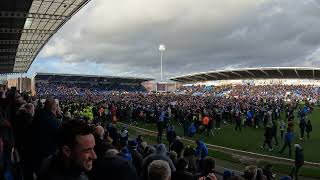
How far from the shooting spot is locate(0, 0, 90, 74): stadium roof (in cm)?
2362

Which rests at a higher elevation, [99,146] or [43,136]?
[43,136]

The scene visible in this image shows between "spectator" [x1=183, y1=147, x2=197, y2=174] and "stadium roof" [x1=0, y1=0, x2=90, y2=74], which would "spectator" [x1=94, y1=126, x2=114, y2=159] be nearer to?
"spectator" [x1=183, y1=147, x2=197, y2=174]

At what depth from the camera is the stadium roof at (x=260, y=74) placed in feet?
266

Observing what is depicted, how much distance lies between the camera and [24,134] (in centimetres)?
521

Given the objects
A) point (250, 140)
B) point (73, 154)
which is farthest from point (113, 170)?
point (250, 140)

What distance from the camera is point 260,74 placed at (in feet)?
293

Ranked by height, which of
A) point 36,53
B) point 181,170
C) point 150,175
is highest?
point 36,53

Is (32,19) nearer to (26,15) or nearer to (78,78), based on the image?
(26,15)

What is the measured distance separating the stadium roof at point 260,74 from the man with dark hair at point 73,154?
7984 cm

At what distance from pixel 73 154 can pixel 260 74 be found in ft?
293

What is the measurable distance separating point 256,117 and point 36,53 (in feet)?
88.7

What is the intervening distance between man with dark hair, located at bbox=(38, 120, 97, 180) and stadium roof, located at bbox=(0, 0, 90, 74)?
20.7 m

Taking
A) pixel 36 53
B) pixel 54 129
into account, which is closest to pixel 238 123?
pixel 54 129

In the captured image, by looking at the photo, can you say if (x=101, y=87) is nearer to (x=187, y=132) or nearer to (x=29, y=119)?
(x=187, y=132)
